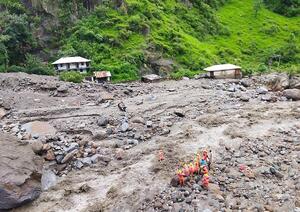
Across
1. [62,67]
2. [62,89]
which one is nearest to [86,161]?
[62,89]

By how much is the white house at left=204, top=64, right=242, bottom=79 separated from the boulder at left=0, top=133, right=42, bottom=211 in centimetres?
2996

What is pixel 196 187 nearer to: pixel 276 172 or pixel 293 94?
pixel 276 172

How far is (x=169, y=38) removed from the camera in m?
57.9

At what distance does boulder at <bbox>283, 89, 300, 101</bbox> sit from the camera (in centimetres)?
3634

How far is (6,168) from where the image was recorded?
813 inches

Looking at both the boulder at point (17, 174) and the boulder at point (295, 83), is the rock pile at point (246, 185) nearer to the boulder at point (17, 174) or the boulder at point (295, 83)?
the boulder at point (17, 174)

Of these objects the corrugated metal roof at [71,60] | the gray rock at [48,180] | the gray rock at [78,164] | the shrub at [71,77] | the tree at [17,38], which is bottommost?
the gray rock at [48,180]

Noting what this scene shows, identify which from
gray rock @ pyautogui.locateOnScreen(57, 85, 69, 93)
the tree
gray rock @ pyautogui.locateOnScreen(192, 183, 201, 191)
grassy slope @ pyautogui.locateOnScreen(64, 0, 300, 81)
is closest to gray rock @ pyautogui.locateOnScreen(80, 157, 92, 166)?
gray rock @ pyautogui.locateOnScreen(192, 183, 201, 191)

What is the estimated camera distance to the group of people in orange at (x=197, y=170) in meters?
21.0

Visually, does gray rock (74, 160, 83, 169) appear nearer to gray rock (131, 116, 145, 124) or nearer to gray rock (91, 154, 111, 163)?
gray rock (91, 154, 111, 163)

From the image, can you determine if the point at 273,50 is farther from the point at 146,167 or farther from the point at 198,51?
the point at 146,167

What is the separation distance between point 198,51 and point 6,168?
41.7 m

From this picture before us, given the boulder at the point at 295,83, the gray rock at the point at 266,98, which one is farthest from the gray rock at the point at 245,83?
the gray rock at the point at 266,98

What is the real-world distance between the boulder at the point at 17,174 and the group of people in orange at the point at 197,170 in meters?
7.76
